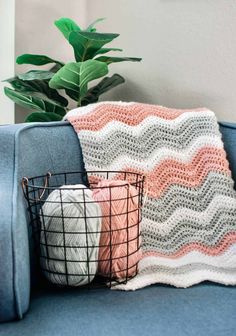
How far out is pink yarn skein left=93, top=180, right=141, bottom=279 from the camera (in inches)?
39.8

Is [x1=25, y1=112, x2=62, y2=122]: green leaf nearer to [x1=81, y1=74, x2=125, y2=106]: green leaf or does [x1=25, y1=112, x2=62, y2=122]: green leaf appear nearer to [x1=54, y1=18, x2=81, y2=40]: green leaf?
[x1=81, y1=74, x2=125, y2=106]: green leaf

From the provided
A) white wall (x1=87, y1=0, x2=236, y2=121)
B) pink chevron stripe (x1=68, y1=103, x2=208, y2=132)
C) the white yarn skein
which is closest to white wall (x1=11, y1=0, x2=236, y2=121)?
white wall (x1=87, y1=0, x2=236, y2=121)

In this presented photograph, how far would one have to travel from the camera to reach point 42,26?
2.01 meters

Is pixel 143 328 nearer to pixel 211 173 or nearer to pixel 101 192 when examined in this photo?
pixel 101 192

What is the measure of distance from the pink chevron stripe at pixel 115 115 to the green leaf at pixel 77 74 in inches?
12.1

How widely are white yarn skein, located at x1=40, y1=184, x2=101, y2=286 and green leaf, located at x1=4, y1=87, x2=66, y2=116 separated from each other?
2.66ft

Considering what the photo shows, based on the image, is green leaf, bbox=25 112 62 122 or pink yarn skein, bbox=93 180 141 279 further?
green leaf, bbox=25 112 62 122

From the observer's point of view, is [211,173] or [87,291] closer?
[87,291]

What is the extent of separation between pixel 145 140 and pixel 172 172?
0.37 ft

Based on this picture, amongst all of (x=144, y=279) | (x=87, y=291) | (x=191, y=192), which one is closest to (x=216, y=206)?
(x=191, y=192)

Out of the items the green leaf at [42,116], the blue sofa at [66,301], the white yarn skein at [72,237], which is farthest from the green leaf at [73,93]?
the white yarn skein at [72,237]

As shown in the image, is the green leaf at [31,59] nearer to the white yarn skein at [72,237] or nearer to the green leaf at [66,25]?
the green leaf at [66,25]

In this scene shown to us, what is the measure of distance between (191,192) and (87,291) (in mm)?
402

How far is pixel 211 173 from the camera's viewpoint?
1227 millimetres
